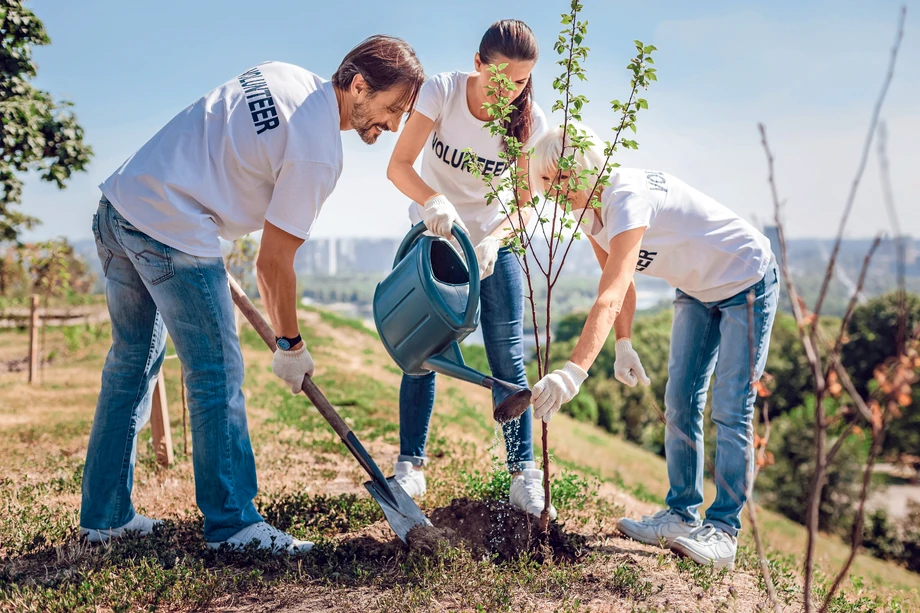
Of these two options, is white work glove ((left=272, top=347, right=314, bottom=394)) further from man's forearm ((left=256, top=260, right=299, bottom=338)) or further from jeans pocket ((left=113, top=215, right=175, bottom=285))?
jeans pocket ((left=113, top=215, right=175, bottom=285))

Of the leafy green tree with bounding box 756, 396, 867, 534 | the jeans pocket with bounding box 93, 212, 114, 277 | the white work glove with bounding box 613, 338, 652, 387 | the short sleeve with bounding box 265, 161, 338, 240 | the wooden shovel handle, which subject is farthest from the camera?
the leafy green tree with bounding box 756, 396, 867, 534

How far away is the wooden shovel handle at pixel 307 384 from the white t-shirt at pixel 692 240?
1.25 meters

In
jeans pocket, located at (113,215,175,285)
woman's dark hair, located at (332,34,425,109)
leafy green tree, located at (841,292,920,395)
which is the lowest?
leafy green tree, located at (841,292,920,395)

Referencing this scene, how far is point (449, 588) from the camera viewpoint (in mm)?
2365

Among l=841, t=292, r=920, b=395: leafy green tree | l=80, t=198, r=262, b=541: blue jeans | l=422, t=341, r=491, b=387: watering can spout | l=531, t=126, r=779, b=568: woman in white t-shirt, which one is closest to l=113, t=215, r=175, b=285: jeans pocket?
l=80, t=198, r=262, b=541: blue jeans

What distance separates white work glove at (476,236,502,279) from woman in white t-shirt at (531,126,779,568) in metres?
0.42

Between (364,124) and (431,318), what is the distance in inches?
28.3

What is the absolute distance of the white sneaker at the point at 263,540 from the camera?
8.64 feet

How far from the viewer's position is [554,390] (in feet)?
7.81

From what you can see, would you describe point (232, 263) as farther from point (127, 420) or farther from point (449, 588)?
point (449, 588)

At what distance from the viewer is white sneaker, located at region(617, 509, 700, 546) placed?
305cm

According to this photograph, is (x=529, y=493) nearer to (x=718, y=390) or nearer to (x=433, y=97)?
(x=718, y=390)

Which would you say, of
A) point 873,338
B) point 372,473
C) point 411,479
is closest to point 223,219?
point 372,473

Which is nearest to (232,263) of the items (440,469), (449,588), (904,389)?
(440,469)
